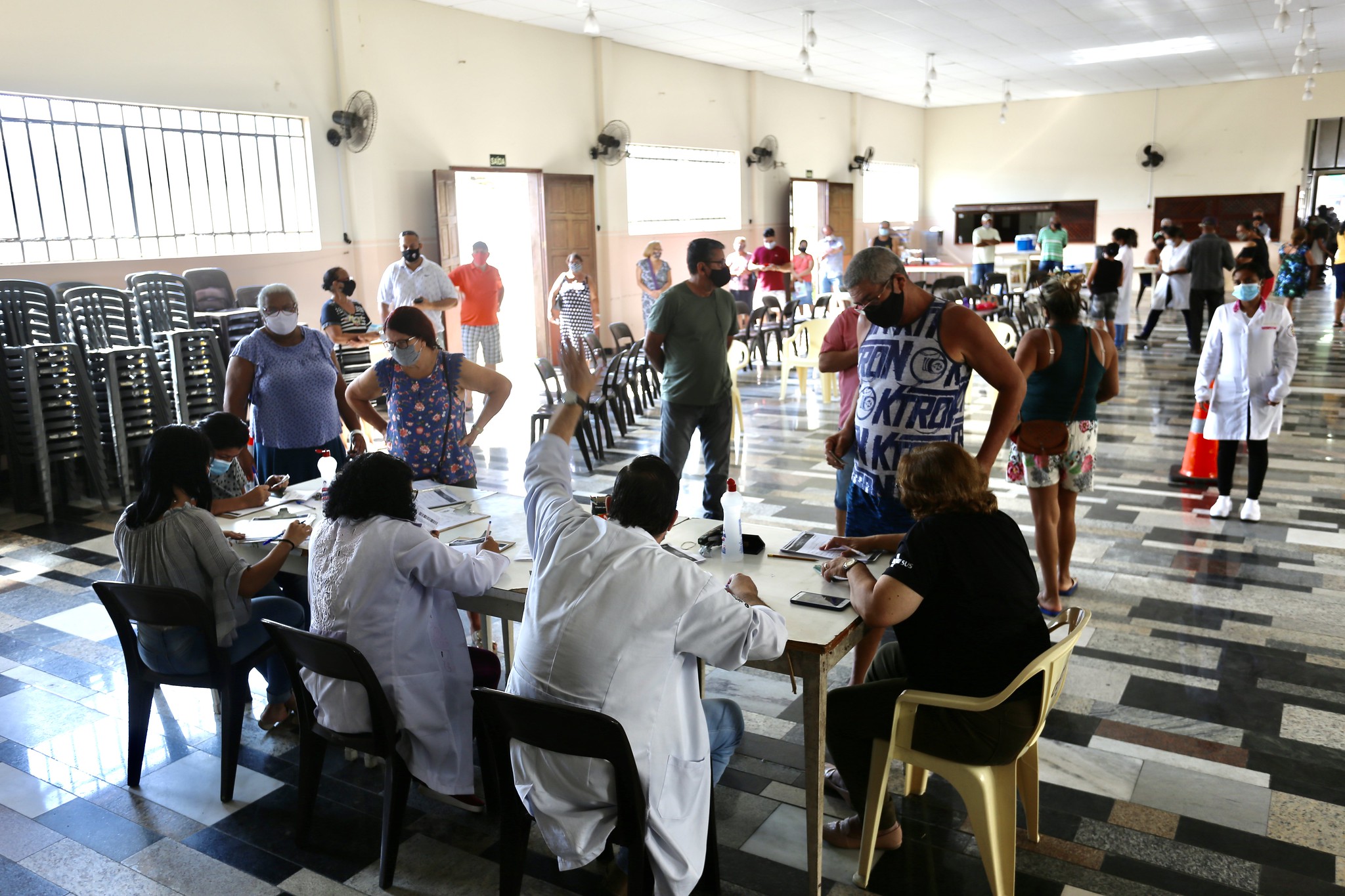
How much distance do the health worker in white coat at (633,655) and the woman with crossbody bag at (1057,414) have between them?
2.33m

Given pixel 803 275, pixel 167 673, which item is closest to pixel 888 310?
pixel 167 673

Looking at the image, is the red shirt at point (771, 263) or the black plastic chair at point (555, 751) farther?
the red shirt at point (771, 263)

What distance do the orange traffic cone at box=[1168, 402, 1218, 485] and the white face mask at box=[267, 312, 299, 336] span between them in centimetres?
515

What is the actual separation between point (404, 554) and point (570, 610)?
66 cm

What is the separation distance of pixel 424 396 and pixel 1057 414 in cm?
261

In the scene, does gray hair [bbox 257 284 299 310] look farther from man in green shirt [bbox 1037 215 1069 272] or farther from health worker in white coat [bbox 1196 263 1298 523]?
man in green shirt [bbox 1037 215 1069 272]

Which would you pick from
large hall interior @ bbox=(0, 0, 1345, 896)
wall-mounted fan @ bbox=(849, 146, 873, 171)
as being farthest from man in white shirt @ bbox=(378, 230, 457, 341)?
wall-mounted fan @ bbox=(849, 146, 873, 171)

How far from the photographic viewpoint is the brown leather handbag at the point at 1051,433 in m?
4.06

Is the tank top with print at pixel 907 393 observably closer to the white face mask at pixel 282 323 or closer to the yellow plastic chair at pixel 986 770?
the yellow plastic chair at pixel 986 770

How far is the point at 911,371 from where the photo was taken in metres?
3.13

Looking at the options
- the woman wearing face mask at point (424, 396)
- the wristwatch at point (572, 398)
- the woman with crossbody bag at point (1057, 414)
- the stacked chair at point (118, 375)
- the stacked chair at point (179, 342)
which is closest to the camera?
the wristwatch at point (572, 398)

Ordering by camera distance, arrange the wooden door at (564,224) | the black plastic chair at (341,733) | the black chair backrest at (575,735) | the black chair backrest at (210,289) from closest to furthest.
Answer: the black chair backrest at (575,735) < the black plastic chair at (341,733) < the black chair backrest at (210,289) < the wooden door at (564,224)

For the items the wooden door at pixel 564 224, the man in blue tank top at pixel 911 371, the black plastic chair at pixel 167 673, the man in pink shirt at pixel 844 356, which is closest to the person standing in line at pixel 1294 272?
the wooden door at pixel 564 224

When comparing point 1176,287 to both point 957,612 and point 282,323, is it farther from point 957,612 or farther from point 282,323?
point 957,612
